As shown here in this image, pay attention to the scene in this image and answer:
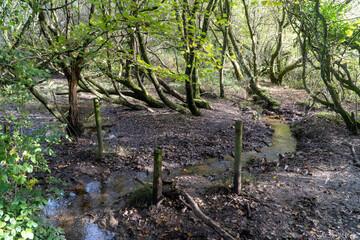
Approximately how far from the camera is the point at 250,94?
18.2 metres

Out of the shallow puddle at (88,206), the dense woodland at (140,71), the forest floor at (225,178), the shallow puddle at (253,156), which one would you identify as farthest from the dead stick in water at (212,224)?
the shallow puddle at (253,156)

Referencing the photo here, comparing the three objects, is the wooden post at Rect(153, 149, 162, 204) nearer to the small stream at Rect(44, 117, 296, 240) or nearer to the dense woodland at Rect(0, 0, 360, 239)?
the dense woodland at Rect(0, 0, 360, 239)

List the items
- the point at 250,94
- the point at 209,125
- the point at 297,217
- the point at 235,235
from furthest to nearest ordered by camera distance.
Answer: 1. the point at 250,94
2. the point at 209,125
3. the point at 297,217
4. the point at 235,235

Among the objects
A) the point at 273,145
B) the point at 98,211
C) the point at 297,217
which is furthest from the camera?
the point at 273,145

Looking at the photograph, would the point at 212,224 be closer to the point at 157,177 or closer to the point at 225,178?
the point at 157,177

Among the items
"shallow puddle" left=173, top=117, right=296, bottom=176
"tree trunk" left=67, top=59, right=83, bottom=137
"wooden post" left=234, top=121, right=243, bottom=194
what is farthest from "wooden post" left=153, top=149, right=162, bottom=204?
"tree trunk" left=67, top=59, right=83, bottom=137

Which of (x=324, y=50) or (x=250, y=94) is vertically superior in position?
(x=324, y=50)

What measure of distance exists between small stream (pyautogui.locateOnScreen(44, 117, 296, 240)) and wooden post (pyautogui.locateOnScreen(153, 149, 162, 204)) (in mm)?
1058

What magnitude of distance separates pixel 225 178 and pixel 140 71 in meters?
9.91

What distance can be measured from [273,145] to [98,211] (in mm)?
6921

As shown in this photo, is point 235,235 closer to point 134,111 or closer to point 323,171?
point 323,171

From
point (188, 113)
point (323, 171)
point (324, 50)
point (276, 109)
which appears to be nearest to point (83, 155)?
point (188, 113)

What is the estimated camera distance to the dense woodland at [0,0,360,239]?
3357 mm

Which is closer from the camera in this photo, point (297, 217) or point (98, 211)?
point (297, 217)
